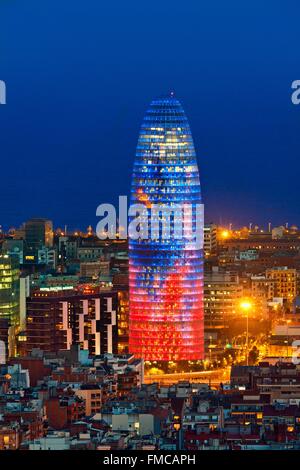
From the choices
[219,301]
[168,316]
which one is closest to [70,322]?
[168,316]

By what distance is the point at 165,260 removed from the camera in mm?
47531

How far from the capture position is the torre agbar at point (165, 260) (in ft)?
154

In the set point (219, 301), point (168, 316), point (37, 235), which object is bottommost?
point (168, 316)

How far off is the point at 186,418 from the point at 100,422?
36.7 inches

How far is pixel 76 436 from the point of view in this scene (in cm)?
3366

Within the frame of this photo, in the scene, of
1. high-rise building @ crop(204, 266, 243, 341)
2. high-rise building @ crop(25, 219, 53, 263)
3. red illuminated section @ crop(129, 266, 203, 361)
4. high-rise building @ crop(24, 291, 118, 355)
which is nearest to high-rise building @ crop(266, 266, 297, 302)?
high-rise building @ crop(204, 266, 243, 341)

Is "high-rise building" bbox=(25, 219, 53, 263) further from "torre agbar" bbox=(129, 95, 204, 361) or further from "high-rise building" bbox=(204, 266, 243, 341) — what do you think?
"torre agbar" bbox=(129, 95, 204, 361)

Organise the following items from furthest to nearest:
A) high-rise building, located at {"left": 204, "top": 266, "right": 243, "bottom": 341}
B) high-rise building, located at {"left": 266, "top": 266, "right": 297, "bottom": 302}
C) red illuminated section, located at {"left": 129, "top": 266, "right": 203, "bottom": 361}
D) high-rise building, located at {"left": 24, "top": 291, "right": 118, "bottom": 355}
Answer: high-rise building, located at {"left": 266, "top": 266, "right": 297, "bottom": 302}, high-rise building, located at {"left": 204, "top": 266, "right": 243, "bottom": 341}, red illuminated section, located at {"left": 129, "top": 266, "right": 203, "bottom": 361}, high-rise building, located at {"left": 24, "top": 291, "right": 118, "bottom": 355}

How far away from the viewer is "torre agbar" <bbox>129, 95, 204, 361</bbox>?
4700 centimetres

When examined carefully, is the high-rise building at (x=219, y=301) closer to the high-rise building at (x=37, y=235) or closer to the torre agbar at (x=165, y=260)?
the torre agbar at (x=165, y=260)

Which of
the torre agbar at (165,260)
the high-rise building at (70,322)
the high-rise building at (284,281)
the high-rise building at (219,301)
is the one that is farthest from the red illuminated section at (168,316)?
the high-rise building at (284,281)

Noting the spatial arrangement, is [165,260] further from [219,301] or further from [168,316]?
[219,301]

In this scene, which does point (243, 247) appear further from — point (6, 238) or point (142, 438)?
point (142, 438)
